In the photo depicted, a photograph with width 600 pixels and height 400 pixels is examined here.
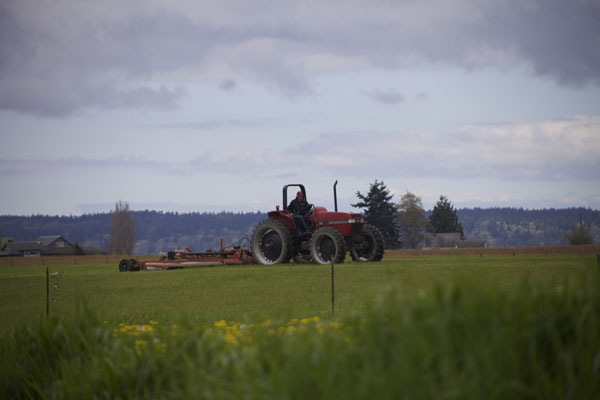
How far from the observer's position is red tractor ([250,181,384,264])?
21.0m

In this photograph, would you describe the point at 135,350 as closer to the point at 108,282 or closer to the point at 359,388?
the point at 359,388

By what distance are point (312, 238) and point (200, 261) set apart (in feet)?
17.1

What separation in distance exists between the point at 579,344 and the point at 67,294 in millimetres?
13518

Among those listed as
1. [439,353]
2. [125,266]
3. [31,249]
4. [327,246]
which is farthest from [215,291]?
[31,249]

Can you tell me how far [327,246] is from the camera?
20.8 metres

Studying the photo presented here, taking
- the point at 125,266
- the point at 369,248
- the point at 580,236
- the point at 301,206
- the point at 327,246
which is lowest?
the point at 125,266

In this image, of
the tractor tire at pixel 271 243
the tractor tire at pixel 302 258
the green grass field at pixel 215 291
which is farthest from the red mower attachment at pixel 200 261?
the green grass field at pixel 215 291

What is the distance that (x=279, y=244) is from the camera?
884 inches

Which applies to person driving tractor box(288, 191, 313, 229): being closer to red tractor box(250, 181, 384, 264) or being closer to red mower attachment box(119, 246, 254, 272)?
red tractor box(250, 181, 384, 264)

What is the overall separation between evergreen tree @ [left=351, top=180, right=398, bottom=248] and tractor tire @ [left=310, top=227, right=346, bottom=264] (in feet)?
150

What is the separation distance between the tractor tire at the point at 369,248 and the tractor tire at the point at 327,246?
1427mm

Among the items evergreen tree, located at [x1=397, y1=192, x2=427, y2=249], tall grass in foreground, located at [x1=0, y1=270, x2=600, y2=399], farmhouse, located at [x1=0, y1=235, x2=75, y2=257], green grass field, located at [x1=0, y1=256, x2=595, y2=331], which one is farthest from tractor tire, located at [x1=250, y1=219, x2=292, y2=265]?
farmhouse, located at [x1=0, y1=235, x2=75, y2=257]

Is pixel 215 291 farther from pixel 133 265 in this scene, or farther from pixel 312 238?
pixel 133 265

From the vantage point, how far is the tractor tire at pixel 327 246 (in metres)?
20.2
